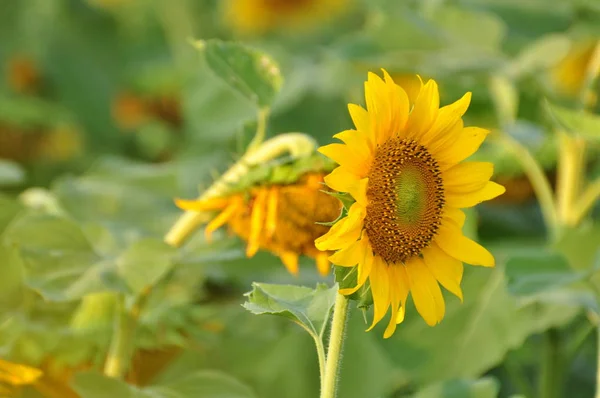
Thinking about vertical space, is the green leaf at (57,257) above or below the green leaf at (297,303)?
above

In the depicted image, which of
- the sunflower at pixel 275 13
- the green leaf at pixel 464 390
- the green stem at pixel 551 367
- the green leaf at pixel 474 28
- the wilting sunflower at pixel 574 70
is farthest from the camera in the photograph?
the sunflower at pixel 275 13

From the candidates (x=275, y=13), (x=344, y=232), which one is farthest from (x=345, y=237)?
(x=275, y=13)

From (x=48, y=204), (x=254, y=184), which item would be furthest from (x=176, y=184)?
(x=254, y=184)

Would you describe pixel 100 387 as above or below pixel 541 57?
below

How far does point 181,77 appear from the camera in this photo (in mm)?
1074

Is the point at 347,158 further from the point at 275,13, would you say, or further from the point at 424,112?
the point at 275,13

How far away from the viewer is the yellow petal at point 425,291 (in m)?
0.33

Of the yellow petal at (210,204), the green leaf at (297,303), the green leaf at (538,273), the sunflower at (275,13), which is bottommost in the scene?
the green leaf at (297,303)

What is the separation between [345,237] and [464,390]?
142 millimetres

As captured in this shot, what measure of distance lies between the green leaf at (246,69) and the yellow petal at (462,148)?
111 mm

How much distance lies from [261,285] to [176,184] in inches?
13.5

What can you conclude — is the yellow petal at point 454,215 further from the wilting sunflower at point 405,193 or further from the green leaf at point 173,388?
the green leaf at point 173,388

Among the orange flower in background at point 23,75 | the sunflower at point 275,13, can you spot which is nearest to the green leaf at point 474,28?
the sunflower at point 275,13

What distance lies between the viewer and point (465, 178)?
337 mm
